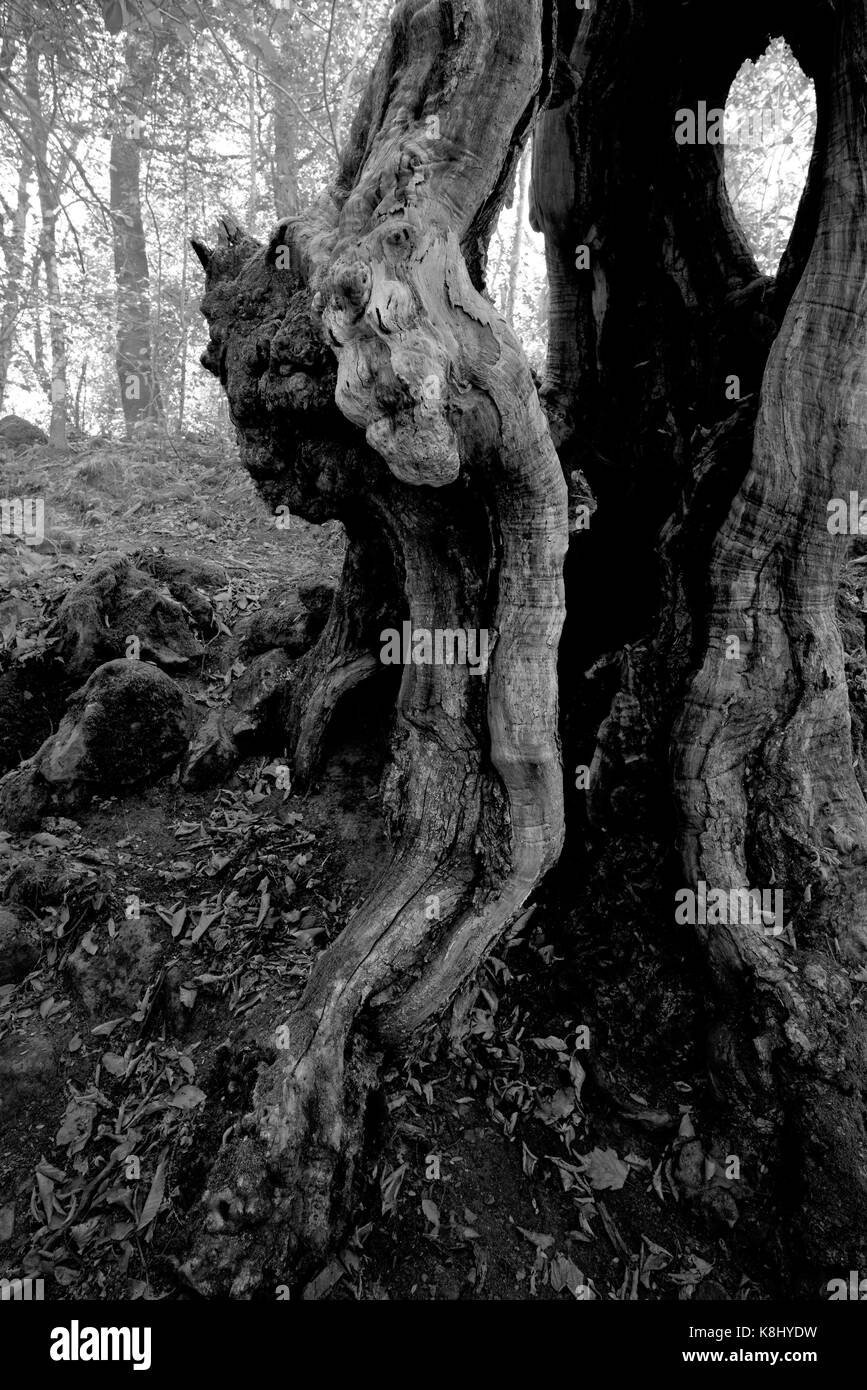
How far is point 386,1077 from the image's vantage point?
9.89 ft

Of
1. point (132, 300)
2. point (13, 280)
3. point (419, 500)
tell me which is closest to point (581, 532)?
point (419, 500)

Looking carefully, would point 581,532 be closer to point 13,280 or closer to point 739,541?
point 739,541

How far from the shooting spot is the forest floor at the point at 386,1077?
8.69ft

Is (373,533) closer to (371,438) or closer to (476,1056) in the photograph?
(371,438)

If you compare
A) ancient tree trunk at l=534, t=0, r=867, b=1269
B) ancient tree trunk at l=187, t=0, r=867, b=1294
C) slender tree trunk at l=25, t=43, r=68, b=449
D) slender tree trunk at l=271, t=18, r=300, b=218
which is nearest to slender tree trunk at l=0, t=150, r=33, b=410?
slender tree trunk at l=25, t=43, r=68, b=449

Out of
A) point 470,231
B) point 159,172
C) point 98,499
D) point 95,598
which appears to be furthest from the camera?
point 159,172

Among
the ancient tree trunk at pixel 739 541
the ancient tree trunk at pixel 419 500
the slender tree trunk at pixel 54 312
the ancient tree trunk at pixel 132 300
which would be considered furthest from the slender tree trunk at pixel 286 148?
the ancient tree trunk at pixel 419 500

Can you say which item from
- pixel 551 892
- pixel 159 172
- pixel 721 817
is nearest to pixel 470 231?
pixel 721 817

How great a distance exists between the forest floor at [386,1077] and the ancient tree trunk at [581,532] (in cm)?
25

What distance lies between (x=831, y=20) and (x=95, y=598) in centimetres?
485

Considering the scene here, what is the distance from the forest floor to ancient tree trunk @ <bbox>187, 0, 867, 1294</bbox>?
25cm

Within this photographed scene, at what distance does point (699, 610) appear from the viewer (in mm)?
3172

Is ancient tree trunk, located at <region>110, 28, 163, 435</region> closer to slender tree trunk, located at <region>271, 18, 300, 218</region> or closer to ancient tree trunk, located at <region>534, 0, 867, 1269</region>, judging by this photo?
slender tree trunk, located at <region>271, 18, 300, 218</region>

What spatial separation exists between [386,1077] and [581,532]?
275 cm
